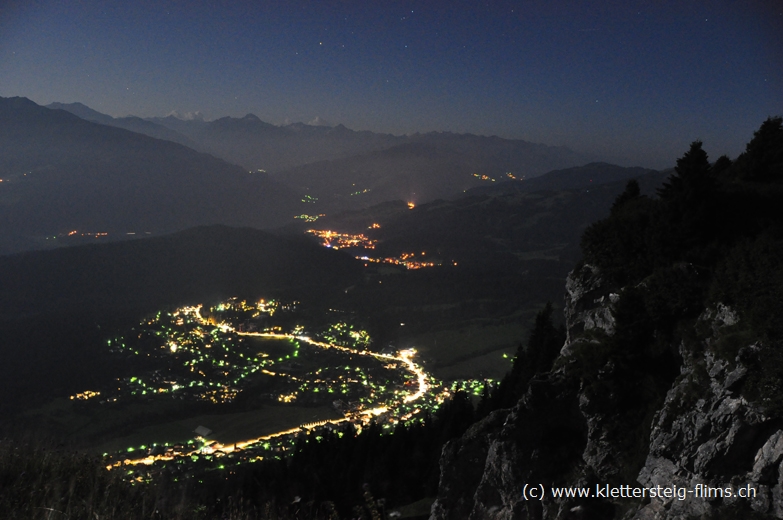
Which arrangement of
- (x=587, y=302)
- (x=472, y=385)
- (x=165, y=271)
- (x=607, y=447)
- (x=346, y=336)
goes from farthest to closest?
1. (x=165, y=271)
2. (x=346, y=336)
3. (x=472, y=385)
4. (x=587, y=302)
5. (x=607, y=447)

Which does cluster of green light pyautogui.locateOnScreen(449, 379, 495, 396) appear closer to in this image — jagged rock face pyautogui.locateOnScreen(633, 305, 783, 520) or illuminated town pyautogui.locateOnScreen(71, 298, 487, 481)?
illuminated town pyautogui.locateOnScreen(71, 298, 487, 481)

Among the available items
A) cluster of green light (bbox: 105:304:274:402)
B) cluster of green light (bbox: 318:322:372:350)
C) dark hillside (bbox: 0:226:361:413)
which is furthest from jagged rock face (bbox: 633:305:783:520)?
dark hillside (bbox: 0:226:361:413)

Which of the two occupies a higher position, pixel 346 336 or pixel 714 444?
pixel 714 444

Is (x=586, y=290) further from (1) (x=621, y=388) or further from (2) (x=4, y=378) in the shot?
(2) (x=4, y=378)

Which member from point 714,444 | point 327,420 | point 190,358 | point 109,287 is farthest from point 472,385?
point 109,287

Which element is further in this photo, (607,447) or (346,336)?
(346,336)

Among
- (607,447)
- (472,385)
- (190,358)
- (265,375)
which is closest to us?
(607,447)

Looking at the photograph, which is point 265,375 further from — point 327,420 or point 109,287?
point 109,287

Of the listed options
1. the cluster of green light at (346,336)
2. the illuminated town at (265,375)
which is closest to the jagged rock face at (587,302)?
the illuminated town at (265,375)

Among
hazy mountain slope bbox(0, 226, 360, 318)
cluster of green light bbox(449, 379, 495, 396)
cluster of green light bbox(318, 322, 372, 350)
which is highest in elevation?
hazy mountain slope bbox(0, 226, 360, 318)
